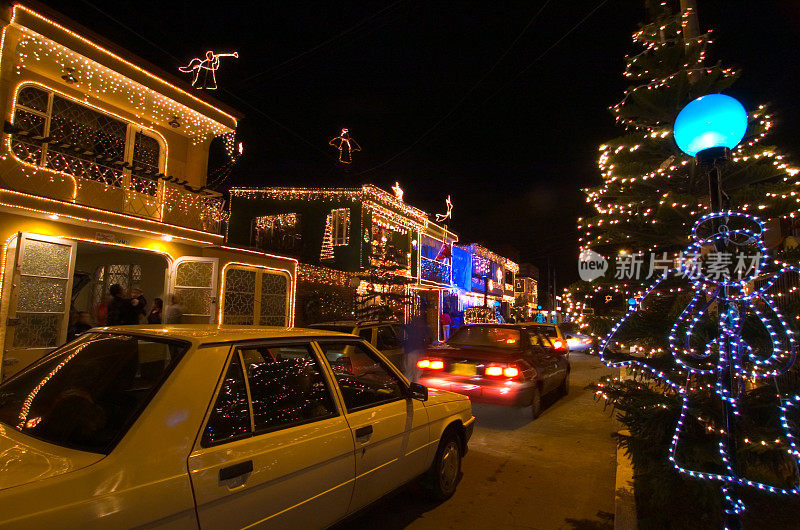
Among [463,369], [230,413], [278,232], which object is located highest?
[278,232]

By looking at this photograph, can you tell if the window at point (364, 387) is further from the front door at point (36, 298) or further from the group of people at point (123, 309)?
the front door at point (36, 298)

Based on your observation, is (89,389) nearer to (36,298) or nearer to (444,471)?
(444,471)

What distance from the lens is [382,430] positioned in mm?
3363

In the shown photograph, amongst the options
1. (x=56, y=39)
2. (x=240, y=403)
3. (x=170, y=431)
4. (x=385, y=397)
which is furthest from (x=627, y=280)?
(x=56, y=39)

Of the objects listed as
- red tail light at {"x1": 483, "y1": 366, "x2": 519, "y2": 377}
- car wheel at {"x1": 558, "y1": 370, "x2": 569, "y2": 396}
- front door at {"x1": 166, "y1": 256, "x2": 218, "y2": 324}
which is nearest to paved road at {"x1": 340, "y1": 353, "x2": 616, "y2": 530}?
red tail light at {"x1": 483, "y1": 366, "x2": 519, "y2": 377}

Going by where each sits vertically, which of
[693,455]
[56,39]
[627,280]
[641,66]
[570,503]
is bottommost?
[570,503]

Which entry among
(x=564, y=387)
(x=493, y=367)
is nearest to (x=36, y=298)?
(x=493, y=367)

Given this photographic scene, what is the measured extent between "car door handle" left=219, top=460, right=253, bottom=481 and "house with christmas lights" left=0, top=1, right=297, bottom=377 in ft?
23.9

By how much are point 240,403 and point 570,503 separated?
349cm

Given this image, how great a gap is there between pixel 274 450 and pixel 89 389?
1.08m

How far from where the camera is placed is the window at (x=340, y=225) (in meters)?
18.1

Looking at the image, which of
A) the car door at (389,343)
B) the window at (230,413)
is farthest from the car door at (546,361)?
the window at (230,413)

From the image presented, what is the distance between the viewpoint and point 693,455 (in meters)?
3.59

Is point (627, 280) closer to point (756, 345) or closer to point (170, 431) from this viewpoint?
point (756, 345)
